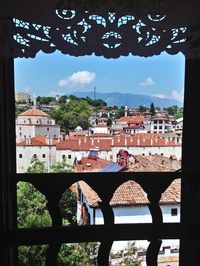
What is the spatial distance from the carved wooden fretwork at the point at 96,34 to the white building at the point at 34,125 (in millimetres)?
288

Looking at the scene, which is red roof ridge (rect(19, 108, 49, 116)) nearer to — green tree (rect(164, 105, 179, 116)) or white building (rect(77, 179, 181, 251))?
white building (rect(77, 179, 181, 251))

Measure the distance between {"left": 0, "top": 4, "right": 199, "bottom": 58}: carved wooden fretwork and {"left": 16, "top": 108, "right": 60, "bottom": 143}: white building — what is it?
0.29 meters

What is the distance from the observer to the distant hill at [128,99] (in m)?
1.23

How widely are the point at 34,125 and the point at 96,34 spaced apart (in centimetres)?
49

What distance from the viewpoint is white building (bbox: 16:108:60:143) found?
3.99 feet

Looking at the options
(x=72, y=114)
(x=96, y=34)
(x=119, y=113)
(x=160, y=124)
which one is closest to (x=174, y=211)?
(x=160, y=124)

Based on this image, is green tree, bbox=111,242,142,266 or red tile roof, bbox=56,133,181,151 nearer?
red tile roof, bbox=56,133,181,151

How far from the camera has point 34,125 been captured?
1220mm

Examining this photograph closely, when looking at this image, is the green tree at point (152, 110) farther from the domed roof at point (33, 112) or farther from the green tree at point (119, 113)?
the domed roof at point (33, 112)
